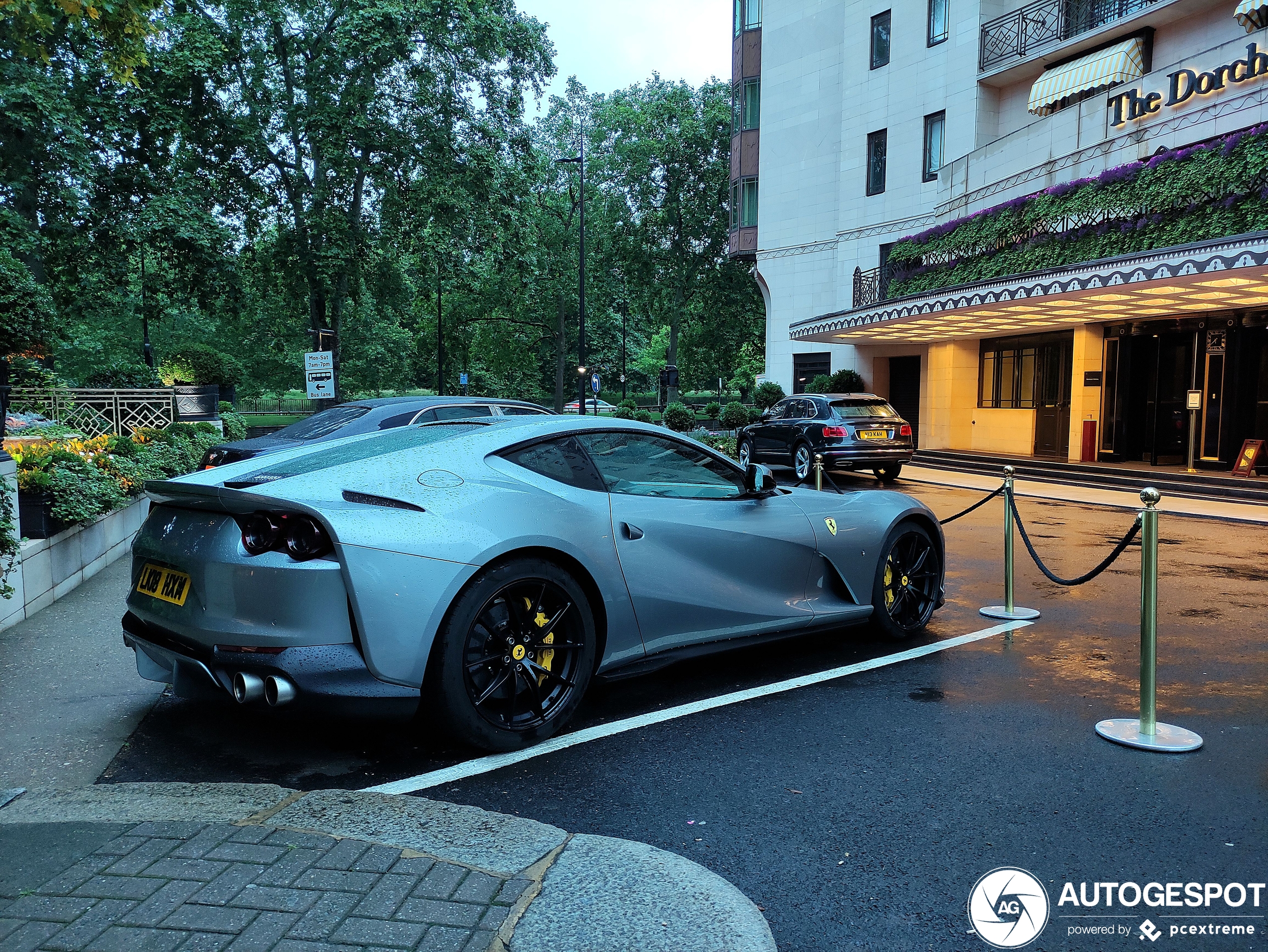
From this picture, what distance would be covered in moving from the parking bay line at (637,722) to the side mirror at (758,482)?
1019mm

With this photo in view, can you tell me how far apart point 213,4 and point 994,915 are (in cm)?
3280

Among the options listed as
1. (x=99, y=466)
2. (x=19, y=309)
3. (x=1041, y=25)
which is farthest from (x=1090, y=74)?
(x=99, y=466)

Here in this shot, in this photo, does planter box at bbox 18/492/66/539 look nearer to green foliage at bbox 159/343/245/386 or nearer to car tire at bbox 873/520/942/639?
car tire at bbox 873/520/942/639

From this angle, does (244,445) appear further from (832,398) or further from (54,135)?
(54,135)

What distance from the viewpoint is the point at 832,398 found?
18.2m

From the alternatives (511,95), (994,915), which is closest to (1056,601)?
(994,915)

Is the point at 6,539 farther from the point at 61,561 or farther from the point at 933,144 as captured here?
the point at 933,144

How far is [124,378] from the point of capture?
78.3 feet

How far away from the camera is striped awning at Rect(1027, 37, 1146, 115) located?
75.3 ft

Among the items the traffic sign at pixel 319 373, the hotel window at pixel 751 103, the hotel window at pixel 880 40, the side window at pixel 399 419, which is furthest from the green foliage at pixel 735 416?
the side window at pixel 399 419

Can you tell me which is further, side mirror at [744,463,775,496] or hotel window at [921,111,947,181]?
hotel window at [921,111,947,181]

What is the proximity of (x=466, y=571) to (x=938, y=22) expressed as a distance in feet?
97.5

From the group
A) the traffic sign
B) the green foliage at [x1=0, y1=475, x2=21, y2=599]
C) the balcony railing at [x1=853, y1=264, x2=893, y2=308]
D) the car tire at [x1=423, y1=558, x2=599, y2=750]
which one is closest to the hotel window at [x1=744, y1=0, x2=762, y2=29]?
the balcony railing at [x1=853, y1=264, x2=893, y2=308]

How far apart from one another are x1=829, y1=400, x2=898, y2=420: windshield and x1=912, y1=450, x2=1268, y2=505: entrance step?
2669 millimetres
